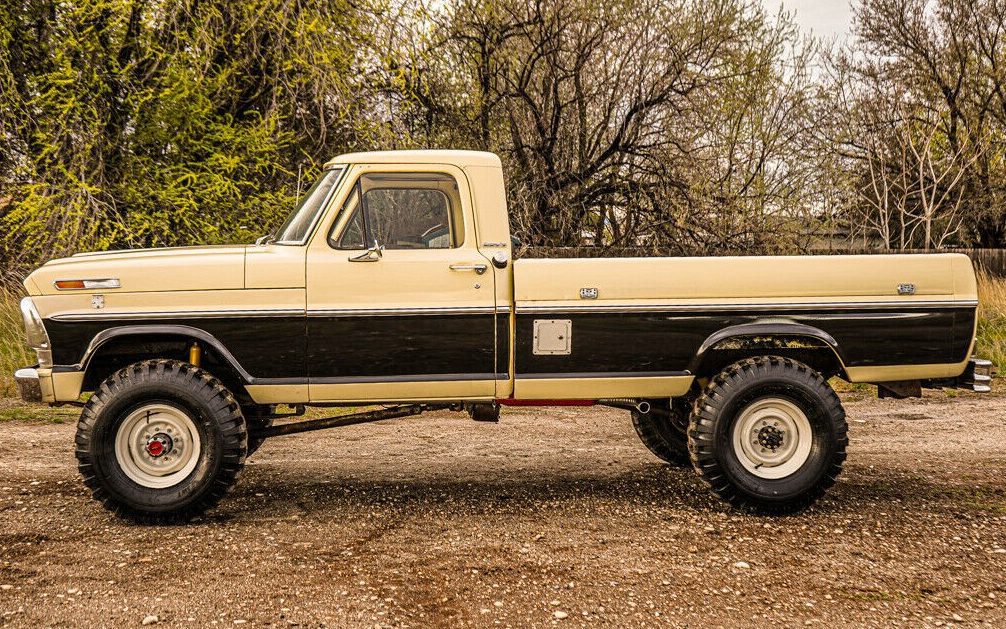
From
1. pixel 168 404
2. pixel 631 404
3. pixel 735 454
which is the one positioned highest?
pixel 168 404

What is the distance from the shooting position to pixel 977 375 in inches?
207

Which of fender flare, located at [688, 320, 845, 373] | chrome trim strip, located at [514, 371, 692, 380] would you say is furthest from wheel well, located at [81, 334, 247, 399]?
fender flare, located at [688, 320, 845, 373]

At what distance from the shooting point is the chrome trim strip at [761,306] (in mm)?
5066

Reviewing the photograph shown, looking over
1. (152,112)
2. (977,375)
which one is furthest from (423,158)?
(152,112)

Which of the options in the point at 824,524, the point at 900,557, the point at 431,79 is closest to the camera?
the point at 900,557

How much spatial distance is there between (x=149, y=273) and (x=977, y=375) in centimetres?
505

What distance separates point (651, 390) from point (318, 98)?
24.4 ft

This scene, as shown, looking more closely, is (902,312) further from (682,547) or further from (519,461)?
(519,461)

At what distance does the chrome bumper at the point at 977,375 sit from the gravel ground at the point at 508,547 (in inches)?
28.8

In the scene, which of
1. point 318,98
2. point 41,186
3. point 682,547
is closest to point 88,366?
point 682,547

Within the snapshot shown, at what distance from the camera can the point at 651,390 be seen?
5.26 m

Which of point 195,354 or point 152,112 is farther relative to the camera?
point 152,112

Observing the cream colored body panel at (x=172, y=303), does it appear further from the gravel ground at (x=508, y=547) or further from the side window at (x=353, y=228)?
the gravel ground at (x=508, y=547)

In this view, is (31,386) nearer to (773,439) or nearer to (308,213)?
(308,213)
